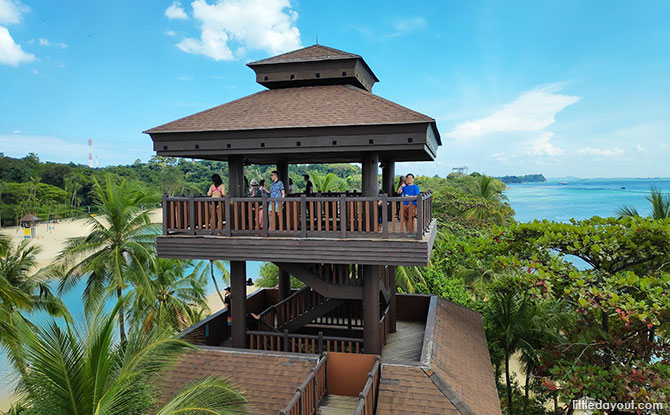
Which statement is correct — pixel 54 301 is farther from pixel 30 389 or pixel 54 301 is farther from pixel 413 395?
pixel 413 395

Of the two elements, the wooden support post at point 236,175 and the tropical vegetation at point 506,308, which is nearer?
the tropical vegetation at point 506,308

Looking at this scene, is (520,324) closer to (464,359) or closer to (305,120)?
(464,359)

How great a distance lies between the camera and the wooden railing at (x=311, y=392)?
24.8 feet

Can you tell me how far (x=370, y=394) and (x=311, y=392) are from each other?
1.18m

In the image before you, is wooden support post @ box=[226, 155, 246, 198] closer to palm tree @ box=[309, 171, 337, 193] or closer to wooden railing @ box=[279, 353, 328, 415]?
wooden railing @ box=[279, 353, 328, 415]

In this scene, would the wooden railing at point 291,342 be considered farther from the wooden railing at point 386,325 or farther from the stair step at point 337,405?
the stair step at point 337,405

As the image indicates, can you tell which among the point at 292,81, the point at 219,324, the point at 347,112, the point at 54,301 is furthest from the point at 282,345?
the point at 54,301

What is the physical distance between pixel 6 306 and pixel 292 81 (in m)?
9.98

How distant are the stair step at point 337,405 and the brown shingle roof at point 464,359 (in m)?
1.87

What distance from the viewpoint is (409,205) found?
29.3 ft

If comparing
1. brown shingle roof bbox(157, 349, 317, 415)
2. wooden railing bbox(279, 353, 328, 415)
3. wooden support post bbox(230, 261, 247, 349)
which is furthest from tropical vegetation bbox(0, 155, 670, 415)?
wooden support post bbox(230, 261, 247, 349)

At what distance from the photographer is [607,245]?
445 inches

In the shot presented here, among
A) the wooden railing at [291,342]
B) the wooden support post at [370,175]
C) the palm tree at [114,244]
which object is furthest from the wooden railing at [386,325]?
the palm tree at [114,244]

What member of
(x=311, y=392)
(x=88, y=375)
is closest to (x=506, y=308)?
(x=311, y=392)
